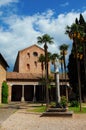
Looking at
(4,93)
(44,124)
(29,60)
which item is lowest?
(44,124)

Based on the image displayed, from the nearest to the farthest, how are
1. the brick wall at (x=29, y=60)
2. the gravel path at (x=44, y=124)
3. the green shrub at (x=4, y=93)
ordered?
the gravel path at (x=44, y=124)
the green shrub at (x=4, y=93)
the brick wall at (x=29, y=60)

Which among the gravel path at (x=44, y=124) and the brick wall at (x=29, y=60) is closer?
the gravel path at (x=44, y=124)

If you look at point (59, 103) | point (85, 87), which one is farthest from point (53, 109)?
point (85, 87)

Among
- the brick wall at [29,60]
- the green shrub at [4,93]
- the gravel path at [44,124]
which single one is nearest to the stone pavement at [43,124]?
the gravel path at [44,124]

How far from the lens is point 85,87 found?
156 ft

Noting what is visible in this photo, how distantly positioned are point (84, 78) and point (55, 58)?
611 cm

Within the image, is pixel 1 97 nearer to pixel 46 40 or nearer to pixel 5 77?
pixel 5 77

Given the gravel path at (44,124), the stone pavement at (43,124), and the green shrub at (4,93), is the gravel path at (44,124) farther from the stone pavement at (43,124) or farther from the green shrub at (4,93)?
the green shrub at (4,93)

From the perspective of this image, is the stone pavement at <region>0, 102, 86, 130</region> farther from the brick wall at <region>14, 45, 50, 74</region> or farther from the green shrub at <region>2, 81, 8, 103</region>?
the brick wall at <region>14, 45, 50, 74</region>

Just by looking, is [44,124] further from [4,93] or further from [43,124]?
[4,93]

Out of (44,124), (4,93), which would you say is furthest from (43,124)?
(4,93)

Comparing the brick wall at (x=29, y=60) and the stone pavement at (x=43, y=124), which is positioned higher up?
the brick wall at (x=29, y=60)

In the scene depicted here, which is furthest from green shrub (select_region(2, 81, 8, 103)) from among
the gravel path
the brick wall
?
the gravel path

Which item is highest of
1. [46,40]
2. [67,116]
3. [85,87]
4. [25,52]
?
[25,52]
